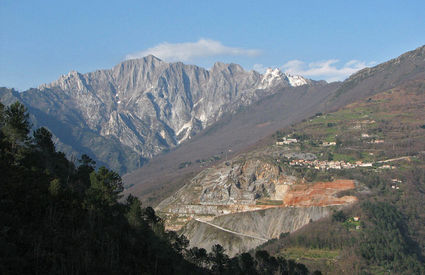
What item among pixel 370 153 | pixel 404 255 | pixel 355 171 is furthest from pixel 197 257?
pixel 370 153

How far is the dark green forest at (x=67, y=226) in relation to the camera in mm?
41875

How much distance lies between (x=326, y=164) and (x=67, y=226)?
145392 millimetres

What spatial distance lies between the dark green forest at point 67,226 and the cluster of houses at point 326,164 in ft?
324

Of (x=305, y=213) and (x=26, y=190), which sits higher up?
(x=26, y=190)

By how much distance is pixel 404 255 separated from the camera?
111 metres

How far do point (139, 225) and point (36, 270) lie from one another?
33584 mm

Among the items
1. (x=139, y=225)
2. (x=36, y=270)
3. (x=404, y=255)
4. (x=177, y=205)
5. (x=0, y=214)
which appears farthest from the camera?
(x=177, y=205)

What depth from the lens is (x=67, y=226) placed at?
4938 cm

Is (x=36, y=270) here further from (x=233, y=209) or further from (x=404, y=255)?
(x=233, y=209)

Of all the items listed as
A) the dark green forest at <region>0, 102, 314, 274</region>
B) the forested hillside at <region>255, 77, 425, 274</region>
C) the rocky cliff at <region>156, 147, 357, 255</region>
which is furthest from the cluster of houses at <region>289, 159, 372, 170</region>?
the dark green forest at <region>0, 102, 314, 274</region>

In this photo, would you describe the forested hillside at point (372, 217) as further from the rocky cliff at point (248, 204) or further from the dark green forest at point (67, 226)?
the dark green forest at point (67, 226)

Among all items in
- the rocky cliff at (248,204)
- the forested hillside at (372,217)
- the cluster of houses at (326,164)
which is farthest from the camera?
the cluster of houses at (326,164)

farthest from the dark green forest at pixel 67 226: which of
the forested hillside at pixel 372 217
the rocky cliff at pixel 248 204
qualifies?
the rocky cliff at pixel 248 204

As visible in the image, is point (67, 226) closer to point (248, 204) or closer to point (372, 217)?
point (372, 217)
